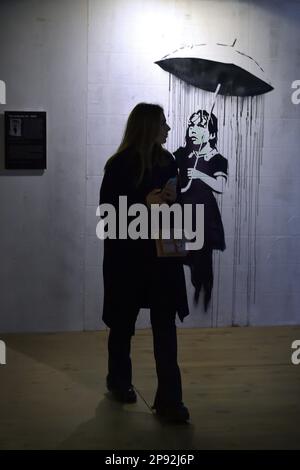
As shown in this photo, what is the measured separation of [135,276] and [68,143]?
1904 mm

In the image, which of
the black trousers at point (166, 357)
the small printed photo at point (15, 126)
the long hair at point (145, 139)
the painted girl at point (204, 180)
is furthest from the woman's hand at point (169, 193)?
the small printed photo at point (15, 126)

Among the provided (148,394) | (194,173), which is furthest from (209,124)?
(148,394)

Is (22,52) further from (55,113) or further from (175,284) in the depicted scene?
(175,284)

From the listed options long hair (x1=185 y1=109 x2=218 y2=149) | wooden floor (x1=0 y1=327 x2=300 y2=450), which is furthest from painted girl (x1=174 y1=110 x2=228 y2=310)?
wooden floor (x1=0 y1=327 x2=300 y2=450)

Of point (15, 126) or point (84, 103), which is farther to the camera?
point (84, 103)

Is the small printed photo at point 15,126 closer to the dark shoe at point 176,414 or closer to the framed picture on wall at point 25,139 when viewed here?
the framed picture on wall at point 25,139

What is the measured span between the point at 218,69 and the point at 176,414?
2863 mm

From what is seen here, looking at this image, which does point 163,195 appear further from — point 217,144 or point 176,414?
point 217,144

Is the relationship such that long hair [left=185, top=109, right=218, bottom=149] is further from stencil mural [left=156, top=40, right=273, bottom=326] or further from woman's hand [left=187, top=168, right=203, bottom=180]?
woman's hand [left=187, top=168, right=203, bottom=180]

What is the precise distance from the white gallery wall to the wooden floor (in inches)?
14.0

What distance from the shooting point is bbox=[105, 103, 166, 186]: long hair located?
3.48m

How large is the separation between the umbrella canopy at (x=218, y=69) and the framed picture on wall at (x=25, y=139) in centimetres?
103

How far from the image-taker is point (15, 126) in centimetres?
503
